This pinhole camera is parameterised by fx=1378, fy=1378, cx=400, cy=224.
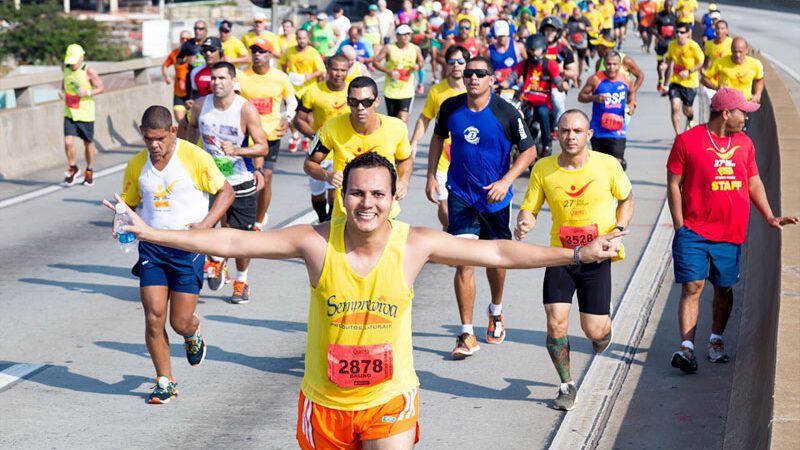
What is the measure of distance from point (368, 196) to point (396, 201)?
4326mm

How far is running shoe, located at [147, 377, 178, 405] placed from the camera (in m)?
8.70

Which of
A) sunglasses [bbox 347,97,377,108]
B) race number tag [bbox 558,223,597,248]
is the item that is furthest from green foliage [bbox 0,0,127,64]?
race number tag [bbox 558,223,597,248]

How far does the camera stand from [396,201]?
9711 millimetres

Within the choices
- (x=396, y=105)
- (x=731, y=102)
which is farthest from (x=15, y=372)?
(x=396, y=105)

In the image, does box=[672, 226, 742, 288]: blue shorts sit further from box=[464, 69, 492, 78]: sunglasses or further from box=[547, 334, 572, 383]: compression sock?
box=[464, 69, 492, 78]: sunglasses

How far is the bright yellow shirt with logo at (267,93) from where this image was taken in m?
14.8

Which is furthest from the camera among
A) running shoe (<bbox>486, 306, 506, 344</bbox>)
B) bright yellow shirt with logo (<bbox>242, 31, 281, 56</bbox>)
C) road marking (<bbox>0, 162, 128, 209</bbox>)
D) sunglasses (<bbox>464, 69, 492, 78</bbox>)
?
bright yellow shirt with logo (<bbox>242, 31, 281, 56</bbox>)

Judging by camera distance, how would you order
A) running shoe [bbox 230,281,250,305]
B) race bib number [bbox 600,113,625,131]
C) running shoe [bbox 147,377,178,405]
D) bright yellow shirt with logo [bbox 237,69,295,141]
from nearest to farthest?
running shoe [bbox 147,377,178,405]
running shoe [bbox 230,281,250,305]
bright yellow shirt with logo [bbox 237,69,295,141]
race bib number [bbox 600,113,625,131]

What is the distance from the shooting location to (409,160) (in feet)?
34.9

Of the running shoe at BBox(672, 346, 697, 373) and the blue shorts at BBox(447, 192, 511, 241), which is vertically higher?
the blue shorts at BBox(447, 192, 511, 241)

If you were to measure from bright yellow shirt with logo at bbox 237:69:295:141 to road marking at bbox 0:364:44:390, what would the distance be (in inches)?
223

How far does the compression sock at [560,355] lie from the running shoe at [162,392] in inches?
94.9

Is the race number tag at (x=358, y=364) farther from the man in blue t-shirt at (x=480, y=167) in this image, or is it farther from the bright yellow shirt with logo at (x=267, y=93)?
the bright yellow shirt with logo at (x=267, y=93)

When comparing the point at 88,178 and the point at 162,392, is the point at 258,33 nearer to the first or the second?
the point at 88,178
